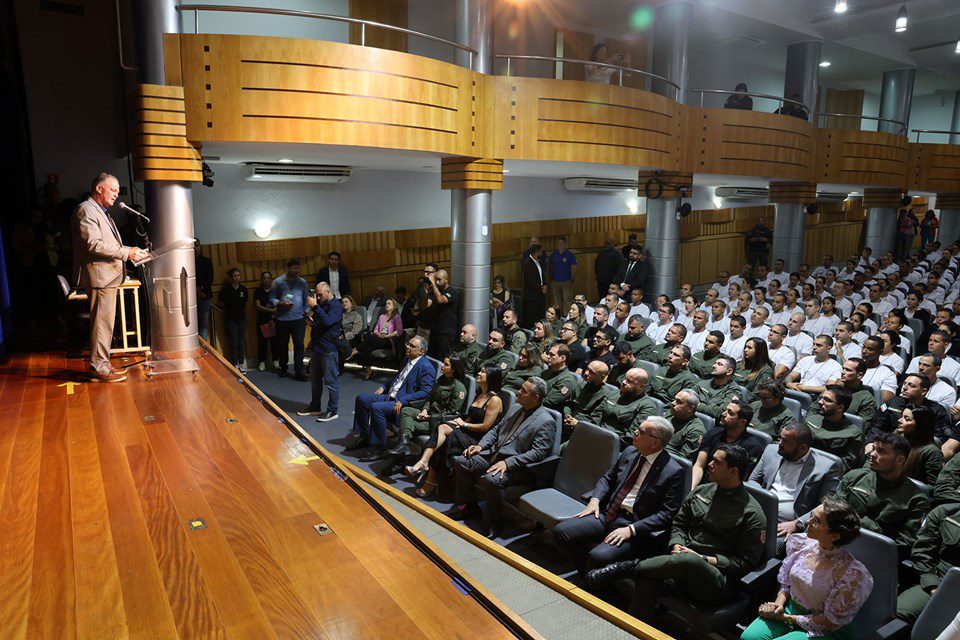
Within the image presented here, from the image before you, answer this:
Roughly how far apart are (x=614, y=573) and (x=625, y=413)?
1.53 metres

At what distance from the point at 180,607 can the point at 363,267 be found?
775 centimetres

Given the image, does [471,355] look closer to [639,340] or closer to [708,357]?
[639,340]

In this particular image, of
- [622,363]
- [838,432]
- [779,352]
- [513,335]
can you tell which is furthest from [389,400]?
[779,352]

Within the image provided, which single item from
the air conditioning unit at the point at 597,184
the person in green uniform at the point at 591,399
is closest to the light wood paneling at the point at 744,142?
the air conditioning unit at the point at 597,184

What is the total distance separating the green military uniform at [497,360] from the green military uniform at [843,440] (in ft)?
9.00

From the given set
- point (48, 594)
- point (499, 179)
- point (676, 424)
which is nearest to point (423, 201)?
point (499, 179)

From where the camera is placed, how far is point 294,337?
8.05 meters

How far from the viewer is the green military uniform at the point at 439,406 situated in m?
5.45

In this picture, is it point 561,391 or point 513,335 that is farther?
point 513,335

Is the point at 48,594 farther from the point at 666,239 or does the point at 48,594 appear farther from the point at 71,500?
the point at 666,239

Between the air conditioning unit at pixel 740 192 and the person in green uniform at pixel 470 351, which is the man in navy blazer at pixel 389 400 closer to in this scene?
the person in green uniform at pixel 470 351

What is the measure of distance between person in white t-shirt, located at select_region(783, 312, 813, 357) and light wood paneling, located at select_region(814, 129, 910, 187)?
21.7ft

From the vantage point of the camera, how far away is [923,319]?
7605 mm

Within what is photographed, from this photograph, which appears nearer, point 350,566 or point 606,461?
point 350,566
